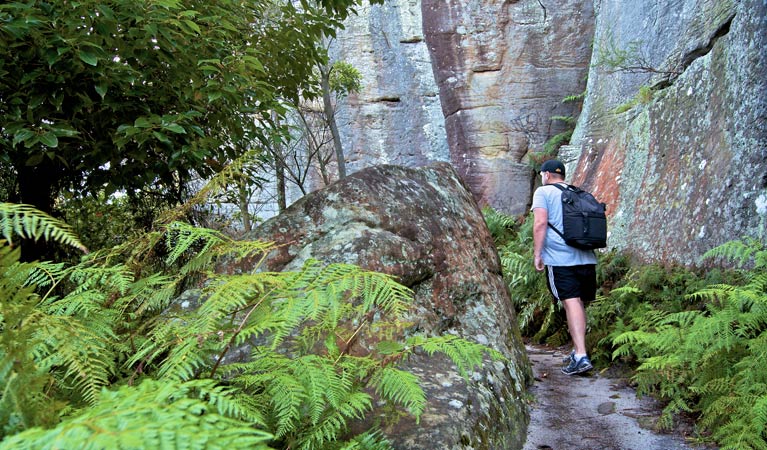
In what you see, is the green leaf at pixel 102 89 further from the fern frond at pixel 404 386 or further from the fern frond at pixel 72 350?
the fern frond at pixel 404 386

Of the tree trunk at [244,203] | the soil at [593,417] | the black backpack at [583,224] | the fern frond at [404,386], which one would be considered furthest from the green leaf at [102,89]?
the black backpack at [583,224]

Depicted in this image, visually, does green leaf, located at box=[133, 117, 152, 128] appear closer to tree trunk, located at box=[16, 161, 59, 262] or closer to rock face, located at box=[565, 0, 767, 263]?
tree trunk, located at box=[16, 161, 59, 262]

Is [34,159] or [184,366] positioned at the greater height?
[34,159]

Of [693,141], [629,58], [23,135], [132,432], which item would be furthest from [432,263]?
[629,58]

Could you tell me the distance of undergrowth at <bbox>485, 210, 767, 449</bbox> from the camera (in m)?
2.79

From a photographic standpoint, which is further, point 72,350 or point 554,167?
point 554,167

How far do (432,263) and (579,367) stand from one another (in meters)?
1.93

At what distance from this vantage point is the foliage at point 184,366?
931mm

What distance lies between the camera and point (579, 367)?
14.3ft

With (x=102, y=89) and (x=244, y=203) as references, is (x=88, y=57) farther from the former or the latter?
(x=244, y=203)

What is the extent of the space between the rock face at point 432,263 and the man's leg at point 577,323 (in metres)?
0.85

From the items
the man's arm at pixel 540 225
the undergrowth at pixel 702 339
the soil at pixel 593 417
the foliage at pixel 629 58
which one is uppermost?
the foliage at pixel 629 58

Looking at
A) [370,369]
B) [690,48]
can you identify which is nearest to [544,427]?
[370,369]

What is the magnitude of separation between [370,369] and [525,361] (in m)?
2.21
